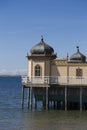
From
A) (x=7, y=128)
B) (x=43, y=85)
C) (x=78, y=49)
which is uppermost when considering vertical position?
(x=78, y=49)

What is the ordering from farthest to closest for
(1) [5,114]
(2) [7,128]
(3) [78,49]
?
(3) [78,49] → (1) [5,114] → (2) [7,128]

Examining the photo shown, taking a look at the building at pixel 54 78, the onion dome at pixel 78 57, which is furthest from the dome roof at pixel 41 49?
the onion dome at pixel 78 57

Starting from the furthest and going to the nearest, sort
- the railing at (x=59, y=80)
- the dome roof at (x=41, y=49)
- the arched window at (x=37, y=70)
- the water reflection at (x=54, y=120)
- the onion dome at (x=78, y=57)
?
1. the onion dome at (x=78, y=57)
2. the dome roof at (x=41, y=49)
3. the arched window at (x=37, y=70)
4. the railing at (x=59, y=80)
5. the water reflection at (x=54, y=120)

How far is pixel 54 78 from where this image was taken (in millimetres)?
58219

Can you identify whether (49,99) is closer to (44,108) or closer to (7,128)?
(44,108)

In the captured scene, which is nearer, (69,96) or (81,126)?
(81,126)

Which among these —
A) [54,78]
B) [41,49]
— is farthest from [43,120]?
[41,49]

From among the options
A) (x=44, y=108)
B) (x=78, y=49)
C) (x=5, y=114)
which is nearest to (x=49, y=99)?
(x=44, y=108)

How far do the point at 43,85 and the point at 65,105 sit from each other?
3458 millimetres

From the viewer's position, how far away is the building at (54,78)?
189 feet

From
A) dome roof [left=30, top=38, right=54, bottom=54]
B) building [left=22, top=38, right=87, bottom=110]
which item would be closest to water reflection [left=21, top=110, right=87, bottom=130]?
building [left=22, top=38, right=87, bottom=110]

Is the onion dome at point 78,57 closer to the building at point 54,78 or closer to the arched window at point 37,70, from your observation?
the building at point 54,78

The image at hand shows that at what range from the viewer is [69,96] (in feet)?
191

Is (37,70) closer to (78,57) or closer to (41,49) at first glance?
(41,49)
